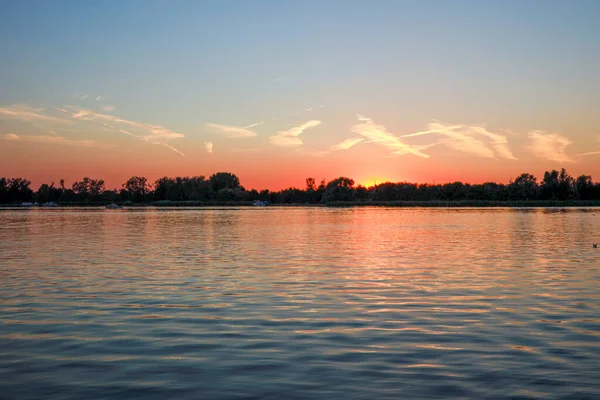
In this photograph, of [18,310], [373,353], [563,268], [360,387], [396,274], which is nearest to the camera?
[360,387]

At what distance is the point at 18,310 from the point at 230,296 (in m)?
7.12

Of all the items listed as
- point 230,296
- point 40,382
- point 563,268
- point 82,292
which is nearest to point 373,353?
point 40,382

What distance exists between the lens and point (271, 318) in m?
17.3

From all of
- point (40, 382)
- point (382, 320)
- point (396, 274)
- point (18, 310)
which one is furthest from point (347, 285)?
point (40, 382)

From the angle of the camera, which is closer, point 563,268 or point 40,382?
point 40,382

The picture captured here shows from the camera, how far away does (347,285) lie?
24.1 m

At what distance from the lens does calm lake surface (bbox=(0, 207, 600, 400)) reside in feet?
36.0

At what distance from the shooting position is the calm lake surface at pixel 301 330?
11.0 metres

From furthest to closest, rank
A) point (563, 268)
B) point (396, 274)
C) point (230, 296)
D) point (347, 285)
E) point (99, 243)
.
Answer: point (99, 243) → point (563, 268) → point (396, 274) → point (347, 285) → point (230, 296)

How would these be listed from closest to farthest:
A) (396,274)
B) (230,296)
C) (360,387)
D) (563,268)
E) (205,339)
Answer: (360,387) < (205,339) < (230,296) < (396,274) < (563,268)

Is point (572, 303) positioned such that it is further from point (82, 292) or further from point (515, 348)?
point (82, 292)

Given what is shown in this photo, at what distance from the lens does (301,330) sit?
1562cm

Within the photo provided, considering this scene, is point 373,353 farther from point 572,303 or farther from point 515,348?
point 572,303

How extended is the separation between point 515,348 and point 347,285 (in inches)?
436
